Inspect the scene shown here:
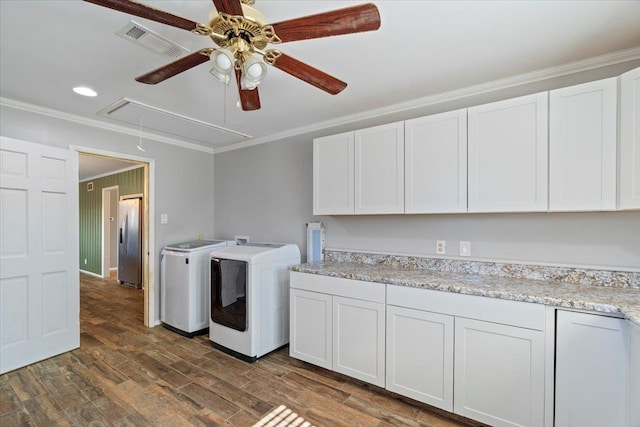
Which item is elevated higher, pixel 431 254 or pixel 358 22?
pixel 358 22

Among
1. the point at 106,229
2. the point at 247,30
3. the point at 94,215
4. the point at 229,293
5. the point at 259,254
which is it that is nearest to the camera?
the point at 247,30

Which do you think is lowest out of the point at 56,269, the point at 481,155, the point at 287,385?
the point at 287,385

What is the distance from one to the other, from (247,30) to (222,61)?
205 mm

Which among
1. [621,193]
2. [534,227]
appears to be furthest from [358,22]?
[534,227]

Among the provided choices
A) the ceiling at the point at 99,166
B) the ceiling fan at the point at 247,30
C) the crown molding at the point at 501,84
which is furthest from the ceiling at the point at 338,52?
the ceiling at the point at 99,166

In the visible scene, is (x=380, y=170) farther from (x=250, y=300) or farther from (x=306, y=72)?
(x=250, y=300)

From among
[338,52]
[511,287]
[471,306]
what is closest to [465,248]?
[511,287]

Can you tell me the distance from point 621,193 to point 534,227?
0.56m

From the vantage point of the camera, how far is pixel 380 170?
2.51 meters

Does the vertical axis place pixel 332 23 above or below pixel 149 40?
Answer: below

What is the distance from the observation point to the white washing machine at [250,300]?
2789 mm

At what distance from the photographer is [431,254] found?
8.44ft

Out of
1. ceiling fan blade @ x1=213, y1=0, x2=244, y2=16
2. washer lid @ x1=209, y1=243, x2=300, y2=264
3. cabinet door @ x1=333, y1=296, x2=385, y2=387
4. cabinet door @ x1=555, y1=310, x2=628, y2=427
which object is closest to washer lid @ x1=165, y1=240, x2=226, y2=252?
washer lid @ x1=209, y1=243, x2=300, y2=264

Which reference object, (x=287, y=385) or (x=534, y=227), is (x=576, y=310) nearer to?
(x=534, y=227)
